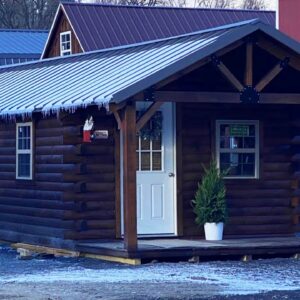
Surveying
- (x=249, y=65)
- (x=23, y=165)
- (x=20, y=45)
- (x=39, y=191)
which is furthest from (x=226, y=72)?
(x=20, y=45)

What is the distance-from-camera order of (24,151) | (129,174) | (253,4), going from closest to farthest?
(129,174) < (24,151) < (253,4)

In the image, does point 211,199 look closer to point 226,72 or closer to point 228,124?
point 228,124

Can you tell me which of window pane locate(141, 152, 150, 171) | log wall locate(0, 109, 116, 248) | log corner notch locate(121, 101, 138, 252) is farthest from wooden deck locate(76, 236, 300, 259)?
window pane locate(141, 152, 150, 171)

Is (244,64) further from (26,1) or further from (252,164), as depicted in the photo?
(26,1)

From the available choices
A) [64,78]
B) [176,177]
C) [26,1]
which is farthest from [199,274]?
[26,1]

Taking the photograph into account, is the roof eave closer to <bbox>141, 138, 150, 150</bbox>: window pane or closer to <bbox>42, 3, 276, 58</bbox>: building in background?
<bbox>141, 138, 150, 150</bbox>: window pane

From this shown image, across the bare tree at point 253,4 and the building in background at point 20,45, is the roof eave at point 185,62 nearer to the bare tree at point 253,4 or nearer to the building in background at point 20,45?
the building in background at point 20,45

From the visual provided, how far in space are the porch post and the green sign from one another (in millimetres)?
3180

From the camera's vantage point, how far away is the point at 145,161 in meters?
19.1

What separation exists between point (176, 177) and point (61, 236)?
2.24 metres

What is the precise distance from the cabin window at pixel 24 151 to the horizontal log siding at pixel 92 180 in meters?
1.83

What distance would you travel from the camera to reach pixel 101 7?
35.1m

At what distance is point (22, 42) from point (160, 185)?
74.8ft

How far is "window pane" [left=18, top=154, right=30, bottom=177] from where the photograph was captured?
20405 millimetres
